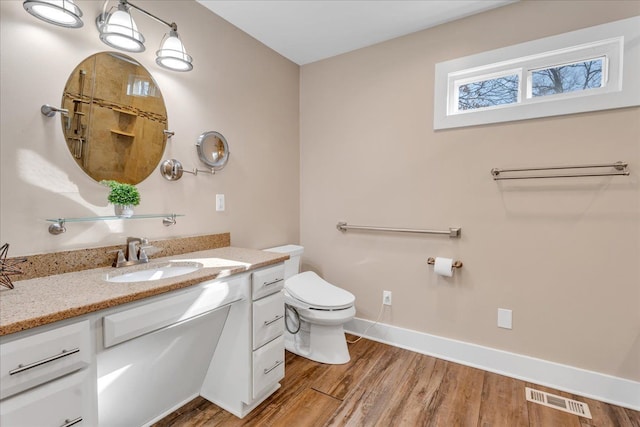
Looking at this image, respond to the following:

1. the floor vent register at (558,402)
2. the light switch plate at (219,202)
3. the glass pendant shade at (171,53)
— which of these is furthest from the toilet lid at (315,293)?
the glass pendant shade at (171,53)

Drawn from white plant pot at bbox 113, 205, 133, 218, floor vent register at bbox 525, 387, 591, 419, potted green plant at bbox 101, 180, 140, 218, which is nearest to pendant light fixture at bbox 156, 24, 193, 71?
potted green plant at bbox 101, 180, 140, 218

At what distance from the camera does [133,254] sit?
1606 millimetres

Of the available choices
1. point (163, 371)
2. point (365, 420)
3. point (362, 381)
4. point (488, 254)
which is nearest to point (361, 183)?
point (488, 254)

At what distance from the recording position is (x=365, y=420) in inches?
65.9

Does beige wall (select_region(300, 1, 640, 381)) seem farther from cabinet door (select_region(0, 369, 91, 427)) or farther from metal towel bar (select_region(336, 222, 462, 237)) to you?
cabinet door (select_region(0, 369, 91, 427))

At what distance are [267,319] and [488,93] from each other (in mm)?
2102

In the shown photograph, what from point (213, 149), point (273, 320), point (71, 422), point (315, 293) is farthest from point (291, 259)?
point (71, 422)

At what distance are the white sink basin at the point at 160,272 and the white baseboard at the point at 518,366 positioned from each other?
1.63m

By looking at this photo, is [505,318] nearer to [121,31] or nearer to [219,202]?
[219,202]

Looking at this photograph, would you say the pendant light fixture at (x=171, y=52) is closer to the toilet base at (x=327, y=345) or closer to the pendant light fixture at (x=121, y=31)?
the pendant light fixture at (x=121, y=31)

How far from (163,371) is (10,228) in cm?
91

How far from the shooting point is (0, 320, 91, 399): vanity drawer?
2.79ft

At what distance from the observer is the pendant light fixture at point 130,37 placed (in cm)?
142

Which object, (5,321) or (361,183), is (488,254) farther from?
(5,321)
